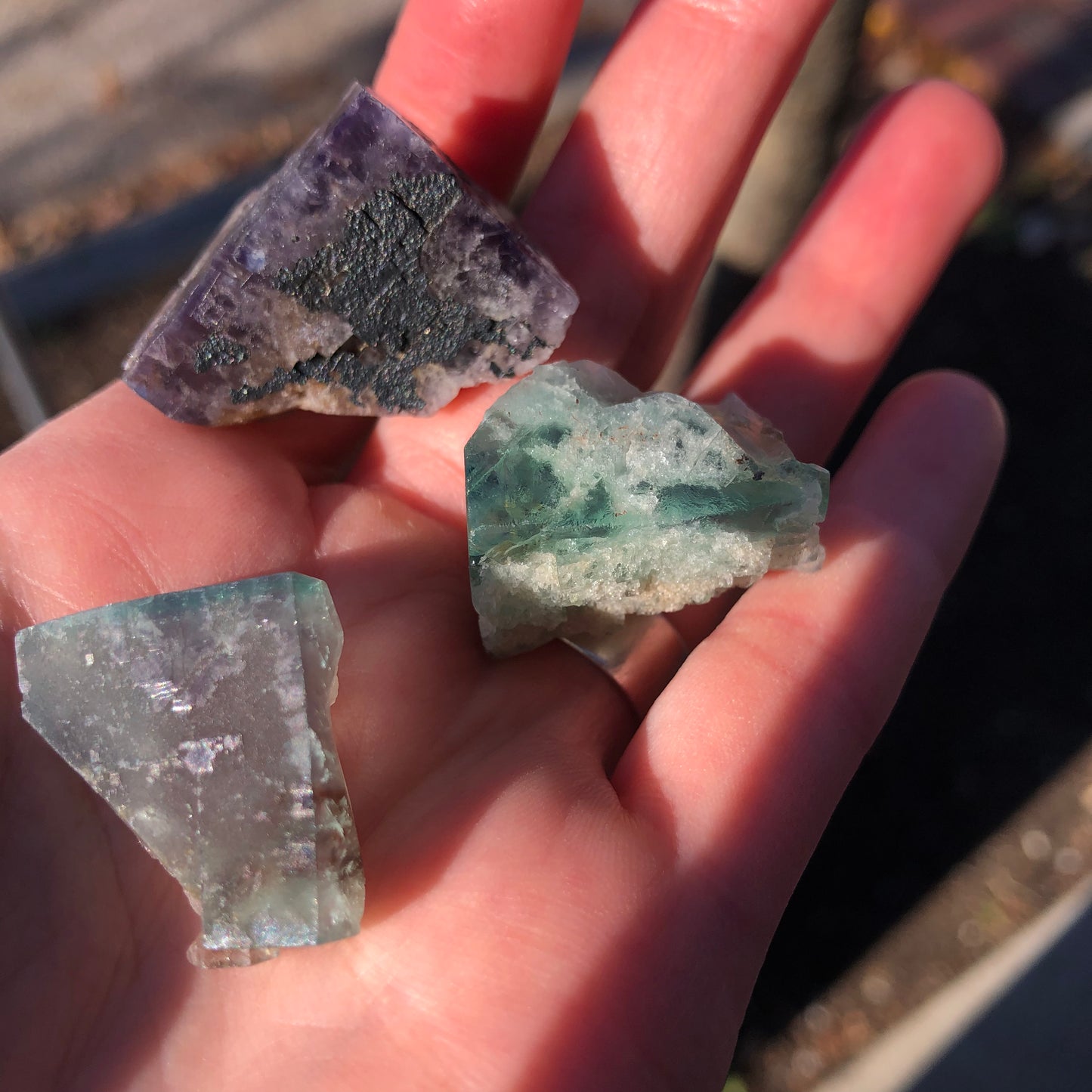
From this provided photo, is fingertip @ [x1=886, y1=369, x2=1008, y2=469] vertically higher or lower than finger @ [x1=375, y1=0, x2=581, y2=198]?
lower

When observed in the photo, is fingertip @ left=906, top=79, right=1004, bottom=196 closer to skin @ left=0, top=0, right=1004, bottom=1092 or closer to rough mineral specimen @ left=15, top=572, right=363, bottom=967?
skin @ left=0, top=0, right=1004, bottom=1092

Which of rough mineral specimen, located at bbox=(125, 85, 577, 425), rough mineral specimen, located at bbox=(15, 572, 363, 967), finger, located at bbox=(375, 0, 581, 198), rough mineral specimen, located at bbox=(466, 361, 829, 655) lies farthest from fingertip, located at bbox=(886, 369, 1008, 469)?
rough mineral specimen, located at bbox=(15, 572, 363, 967)

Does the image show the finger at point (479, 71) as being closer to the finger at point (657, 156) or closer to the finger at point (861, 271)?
the finger at point (657, 156)

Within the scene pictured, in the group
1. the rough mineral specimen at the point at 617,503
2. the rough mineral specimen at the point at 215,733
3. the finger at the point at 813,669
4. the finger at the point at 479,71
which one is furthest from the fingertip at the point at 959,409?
the rough mineral specimen at the point at 215,733

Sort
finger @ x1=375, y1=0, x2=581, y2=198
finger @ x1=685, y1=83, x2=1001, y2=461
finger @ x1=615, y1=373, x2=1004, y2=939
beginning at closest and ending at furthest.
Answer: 1. finger @ x1=615, y1=373, x2=1004, y2=939
2. finger @ x1=375, y1=0, x2=581, y2=198
3. finger @ x1=685, y1=83, x2=1001, y2=461

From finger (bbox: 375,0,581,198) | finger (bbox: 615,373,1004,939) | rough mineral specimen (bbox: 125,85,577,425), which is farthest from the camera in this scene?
finger (bbox: 375,0,581,198)

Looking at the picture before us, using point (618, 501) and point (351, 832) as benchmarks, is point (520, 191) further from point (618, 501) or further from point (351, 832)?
point (351, 832)
